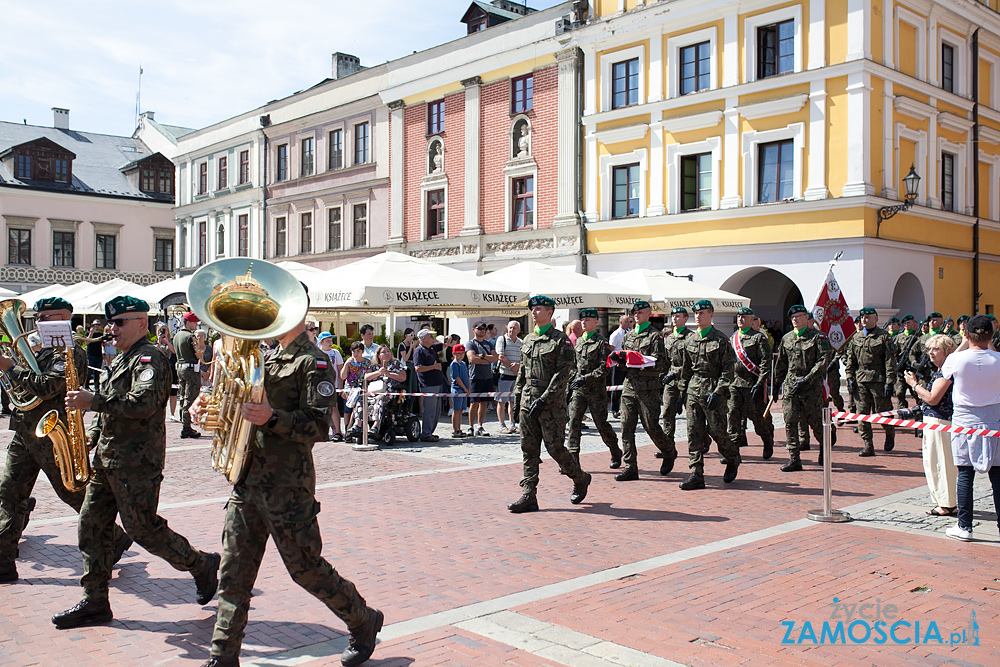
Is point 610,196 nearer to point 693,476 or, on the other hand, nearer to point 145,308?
point 693,476

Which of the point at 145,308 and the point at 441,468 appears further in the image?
the point at 441,468

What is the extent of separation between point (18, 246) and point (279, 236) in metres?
15.1

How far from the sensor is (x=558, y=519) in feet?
25.9

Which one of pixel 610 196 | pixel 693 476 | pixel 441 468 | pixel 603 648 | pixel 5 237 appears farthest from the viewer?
pixel 5 237

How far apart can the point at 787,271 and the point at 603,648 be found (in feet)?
62.8

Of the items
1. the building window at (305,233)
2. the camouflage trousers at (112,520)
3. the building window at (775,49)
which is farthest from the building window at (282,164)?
the camouflage trousers at (112,520)

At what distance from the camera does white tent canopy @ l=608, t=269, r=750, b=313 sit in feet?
62.7

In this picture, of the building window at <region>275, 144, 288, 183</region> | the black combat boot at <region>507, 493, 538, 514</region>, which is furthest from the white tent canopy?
the building window at <region>275, 144, 288, 183</region>

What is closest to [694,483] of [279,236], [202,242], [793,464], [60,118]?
[793,464]

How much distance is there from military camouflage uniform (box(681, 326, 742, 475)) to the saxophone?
5972 mm

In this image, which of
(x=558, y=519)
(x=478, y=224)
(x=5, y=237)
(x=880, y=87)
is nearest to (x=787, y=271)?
(x=880, y=87)

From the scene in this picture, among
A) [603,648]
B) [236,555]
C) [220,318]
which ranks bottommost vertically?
[603,648]

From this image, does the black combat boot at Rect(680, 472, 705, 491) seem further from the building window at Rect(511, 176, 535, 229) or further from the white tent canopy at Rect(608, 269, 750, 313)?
the building window at Rect(511, 176, 535, 229)

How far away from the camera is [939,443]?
8.07 m
